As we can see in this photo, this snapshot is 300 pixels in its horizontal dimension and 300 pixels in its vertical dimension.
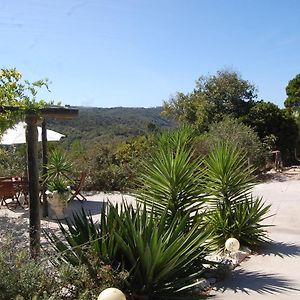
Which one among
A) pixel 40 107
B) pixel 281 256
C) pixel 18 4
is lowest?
pixel 281 256

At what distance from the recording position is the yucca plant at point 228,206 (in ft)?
21.5

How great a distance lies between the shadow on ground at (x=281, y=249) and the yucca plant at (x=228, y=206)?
0.59 ft

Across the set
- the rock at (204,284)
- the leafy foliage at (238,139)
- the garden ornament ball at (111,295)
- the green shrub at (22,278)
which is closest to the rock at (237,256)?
the rock at (204,284)

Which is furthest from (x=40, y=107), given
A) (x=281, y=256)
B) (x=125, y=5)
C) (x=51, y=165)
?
(x=51, y=165)

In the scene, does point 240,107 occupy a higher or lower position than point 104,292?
higher

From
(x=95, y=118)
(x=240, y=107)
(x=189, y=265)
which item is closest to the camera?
(x=189, y=265)

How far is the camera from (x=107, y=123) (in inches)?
1585

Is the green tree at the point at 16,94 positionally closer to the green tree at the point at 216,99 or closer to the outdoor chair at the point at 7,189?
the outdoor chair at the point at 7,189

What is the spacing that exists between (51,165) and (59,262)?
6709mm

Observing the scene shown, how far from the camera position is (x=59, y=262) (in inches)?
152

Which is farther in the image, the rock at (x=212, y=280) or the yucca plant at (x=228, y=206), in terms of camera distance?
the yucca plant at (x=228, y=206)

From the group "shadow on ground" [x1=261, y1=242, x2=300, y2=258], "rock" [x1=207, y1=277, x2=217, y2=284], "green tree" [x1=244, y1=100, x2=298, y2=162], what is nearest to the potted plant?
"shadow on ground" [x1=261, y1=242, x2=300, y2=258]

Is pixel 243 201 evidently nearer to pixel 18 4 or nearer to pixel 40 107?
pixel 40 107

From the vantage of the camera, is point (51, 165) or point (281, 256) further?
point (51, 165)
